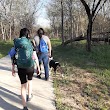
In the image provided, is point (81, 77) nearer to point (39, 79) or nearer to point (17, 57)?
point (39, 79)

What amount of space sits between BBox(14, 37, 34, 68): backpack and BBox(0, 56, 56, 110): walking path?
1004mm

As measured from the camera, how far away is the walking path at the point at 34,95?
647 cm

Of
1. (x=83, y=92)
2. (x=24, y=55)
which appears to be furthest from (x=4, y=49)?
(x=24, y=55)

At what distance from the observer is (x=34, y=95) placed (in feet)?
24.2

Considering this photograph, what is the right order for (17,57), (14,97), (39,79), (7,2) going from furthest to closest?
(7,2) → (39,79) → (14,97) → (17,57)

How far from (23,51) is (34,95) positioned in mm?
1846

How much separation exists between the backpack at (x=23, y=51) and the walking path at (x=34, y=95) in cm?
100

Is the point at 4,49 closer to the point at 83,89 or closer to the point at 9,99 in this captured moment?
the point at 83,89

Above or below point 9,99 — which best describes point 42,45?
above

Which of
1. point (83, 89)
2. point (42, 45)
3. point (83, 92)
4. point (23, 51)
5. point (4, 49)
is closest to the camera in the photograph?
point (23, 51)

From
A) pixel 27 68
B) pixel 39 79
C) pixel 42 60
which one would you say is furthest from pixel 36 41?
pixel 27 68

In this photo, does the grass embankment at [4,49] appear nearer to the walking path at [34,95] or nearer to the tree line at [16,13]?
the walking path at [34,95]

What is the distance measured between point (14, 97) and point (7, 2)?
124 ft

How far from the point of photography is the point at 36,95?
291 inches
